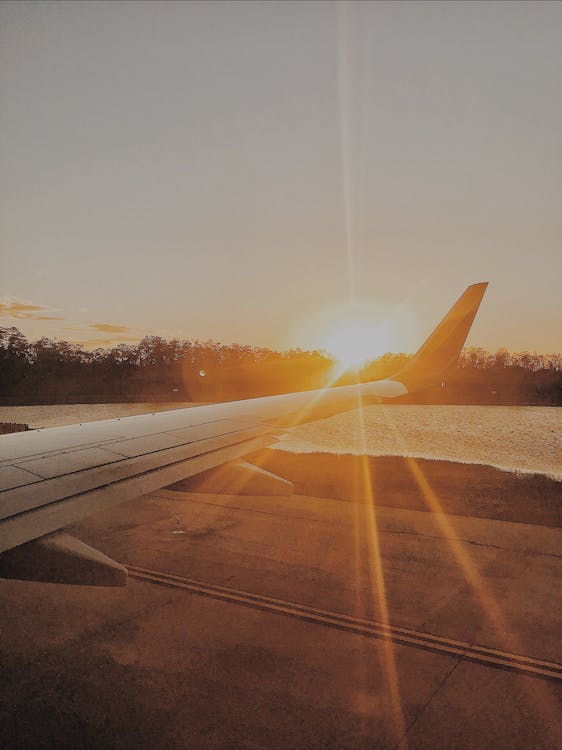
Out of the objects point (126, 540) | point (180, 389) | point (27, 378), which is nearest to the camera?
point (126, 540)

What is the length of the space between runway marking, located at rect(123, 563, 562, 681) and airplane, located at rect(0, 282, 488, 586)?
6.62 ft

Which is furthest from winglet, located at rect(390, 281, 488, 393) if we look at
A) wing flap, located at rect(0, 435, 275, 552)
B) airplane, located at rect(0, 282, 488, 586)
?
wing flap, located at rect(0, 435, 275, 552)

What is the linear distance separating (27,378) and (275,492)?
5613 cm

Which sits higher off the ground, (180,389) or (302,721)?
(180,389)

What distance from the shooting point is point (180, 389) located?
157 ft

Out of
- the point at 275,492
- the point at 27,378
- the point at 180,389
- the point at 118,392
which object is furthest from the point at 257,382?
the point at 275,492

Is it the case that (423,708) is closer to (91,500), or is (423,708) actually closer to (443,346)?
(91,500)

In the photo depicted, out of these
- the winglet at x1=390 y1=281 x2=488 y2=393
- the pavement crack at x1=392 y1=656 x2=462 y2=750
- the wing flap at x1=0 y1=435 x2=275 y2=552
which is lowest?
the pavement crack at x1=392 y1=656 x2=462 y2=750

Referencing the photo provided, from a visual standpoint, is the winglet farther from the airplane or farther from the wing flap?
the wing flap

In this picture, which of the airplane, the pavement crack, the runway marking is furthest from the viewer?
the runway marking

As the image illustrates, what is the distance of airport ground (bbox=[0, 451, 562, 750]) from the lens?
15.3 ft

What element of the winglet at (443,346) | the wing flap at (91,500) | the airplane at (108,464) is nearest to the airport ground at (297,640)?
the airplane at (108,464)

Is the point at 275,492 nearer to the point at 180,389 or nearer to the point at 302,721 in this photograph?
the point at 302,721

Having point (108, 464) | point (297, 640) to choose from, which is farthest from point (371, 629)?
point (108, 464)
